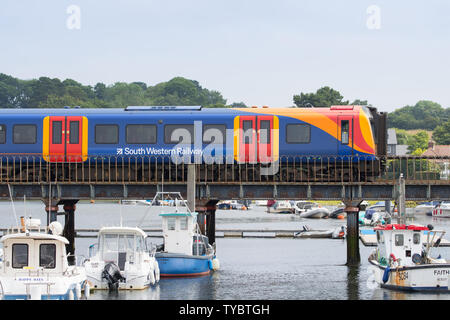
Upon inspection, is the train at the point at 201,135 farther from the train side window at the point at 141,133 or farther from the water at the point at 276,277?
the water at the point at 276,277

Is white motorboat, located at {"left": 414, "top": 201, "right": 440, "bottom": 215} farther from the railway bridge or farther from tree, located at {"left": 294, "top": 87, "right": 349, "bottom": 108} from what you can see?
the railway bridge

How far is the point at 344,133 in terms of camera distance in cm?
4828

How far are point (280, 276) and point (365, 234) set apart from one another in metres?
27.6

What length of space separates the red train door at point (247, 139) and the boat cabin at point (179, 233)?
547cm

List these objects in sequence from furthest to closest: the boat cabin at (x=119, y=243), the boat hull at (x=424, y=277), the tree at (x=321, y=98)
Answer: the tree at (x=321, y=98), the boat cabin at (x=119, y=243), the boat hull at (x=424, y=277)

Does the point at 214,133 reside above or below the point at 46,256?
above

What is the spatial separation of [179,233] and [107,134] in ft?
27.1

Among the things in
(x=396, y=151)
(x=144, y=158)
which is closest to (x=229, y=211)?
(x=396, y=151)

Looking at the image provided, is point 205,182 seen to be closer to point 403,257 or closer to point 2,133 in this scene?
point 403,257

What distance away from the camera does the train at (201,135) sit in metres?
48.3

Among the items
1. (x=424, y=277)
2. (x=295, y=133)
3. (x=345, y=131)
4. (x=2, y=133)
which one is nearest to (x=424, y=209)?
(x=345, y=131)

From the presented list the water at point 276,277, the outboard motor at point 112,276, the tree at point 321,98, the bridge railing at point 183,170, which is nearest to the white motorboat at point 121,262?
the outboard motor at point 112,276

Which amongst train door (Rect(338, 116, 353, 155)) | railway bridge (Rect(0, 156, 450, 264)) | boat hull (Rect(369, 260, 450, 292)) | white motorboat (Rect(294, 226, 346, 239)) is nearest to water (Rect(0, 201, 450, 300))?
boat hull (Rect(369, 260, 450, 292))

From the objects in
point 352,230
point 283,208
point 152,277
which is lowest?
point 283,208
